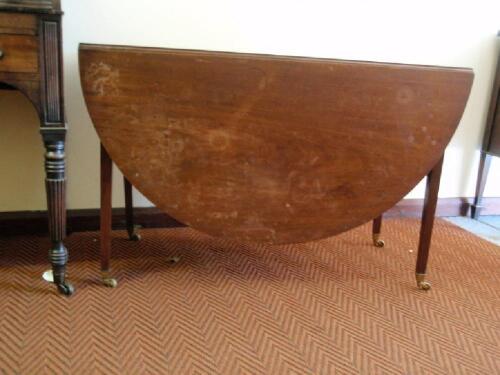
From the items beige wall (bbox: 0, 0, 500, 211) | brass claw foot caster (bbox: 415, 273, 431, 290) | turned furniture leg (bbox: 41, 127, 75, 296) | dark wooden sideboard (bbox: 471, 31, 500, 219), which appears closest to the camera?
turned furniture leg (bbox: 41, 127, 75, 296)

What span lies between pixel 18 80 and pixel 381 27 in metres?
1.43

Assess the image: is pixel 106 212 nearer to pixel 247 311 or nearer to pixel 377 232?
pixel 247 311

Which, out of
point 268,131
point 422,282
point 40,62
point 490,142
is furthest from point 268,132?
point 490,142

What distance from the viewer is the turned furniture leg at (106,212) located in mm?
1287

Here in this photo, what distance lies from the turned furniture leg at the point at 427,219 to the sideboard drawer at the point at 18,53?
46.3 inches

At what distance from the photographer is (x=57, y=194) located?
1.23m

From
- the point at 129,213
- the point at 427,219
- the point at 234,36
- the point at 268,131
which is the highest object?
the point at 234,36

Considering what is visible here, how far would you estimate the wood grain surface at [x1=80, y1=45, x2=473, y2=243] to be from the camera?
1.20m

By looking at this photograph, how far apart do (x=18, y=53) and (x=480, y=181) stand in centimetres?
204

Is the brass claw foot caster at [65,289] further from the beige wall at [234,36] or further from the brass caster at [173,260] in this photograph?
the beige wall at [234,36]

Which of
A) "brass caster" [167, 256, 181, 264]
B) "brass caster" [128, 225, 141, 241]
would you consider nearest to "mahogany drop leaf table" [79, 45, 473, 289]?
"brass caster" [167, 256, 181, 264]

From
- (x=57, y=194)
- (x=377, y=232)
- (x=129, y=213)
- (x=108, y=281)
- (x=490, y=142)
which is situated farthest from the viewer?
(x=490, y=142)

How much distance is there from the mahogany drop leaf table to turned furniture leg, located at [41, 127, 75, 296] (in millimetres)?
118

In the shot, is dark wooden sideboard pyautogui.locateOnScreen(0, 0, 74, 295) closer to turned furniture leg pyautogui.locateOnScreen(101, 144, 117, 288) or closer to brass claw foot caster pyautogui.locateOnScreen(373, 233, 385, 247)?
turned furniture leg pyautogui.locateOnScreen(101, 144, 117, 288)
